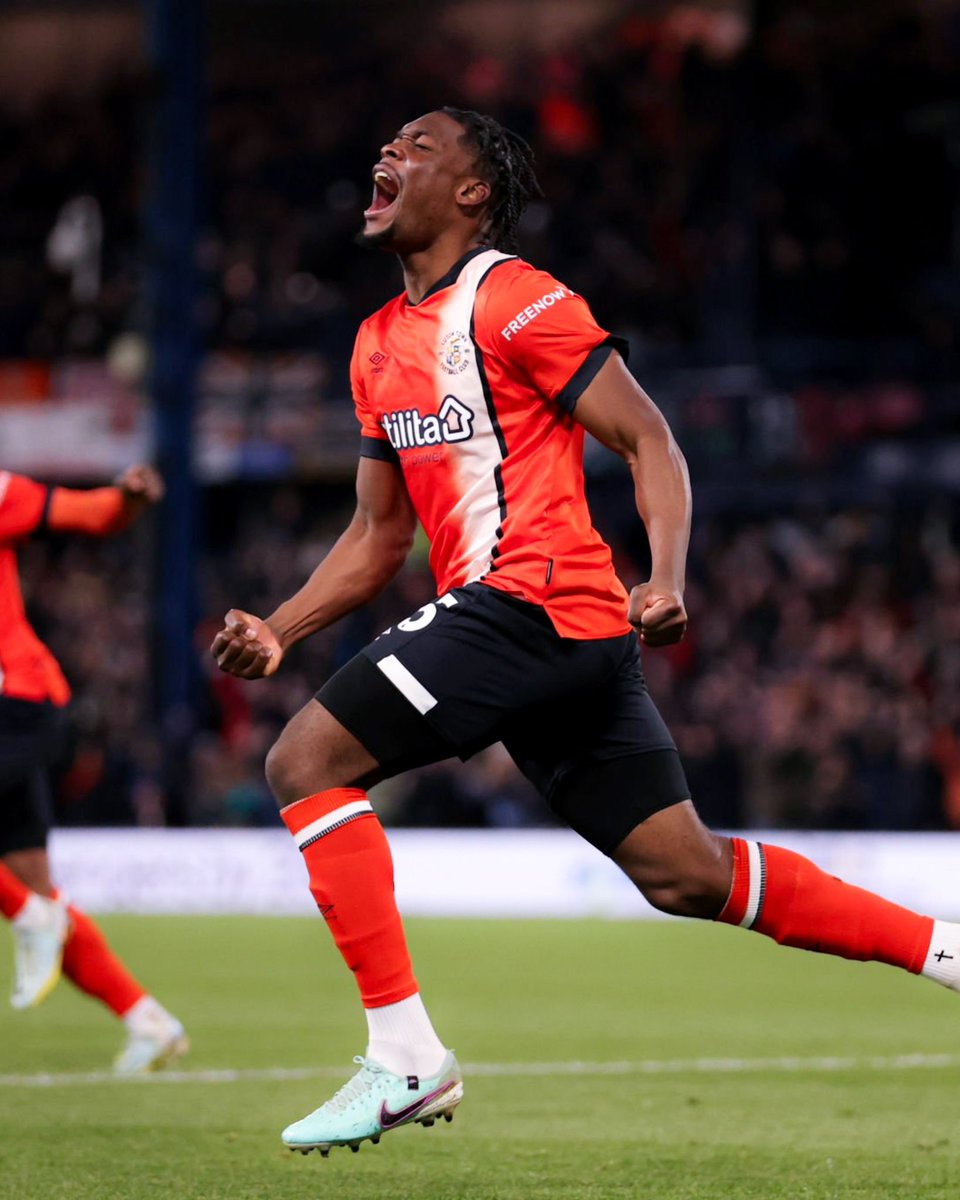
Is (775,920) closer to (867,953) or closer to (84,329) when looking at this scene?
(867,953)

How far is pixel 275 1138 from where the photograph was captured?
5.76 metres

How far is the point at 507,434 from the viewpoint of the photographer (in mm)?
4641

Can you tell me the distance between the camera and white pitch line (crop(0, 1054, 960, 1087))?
697 centimetres

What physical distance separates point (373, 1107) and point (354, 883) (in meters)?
0.49

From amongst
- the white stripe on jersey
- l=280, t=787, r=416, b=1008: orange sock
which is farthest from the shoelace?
the white stripe on jersey

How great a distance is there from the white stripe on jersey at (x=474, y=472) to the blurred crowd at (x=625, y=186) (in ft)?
48.0

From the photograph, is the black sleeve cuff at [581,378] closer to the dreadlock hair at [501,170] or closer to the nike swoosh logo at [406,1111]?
the dreadlock hair at [501,170]

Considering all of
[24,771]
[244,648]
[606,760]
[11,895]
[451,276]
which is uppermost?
[451,276]

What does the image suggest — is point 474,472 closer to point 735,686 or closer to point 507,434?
point 507,434

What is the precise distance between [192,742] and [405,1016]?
1312cm

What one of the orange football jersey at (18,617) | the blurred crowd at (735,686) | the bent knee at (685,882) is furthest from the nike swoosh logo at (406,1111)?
the blurred crowd at (735,686)

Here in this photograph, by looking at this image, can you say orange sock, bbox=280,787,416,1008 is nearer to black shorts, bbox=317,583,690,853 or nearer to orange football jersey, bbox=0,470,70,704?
black shorts, bbox=317,583,690,853

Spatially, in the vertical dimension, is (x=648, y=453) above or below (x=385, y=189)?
below

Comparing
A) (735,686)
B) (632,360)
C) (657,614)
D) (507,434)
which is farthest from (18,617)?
(632,360)
